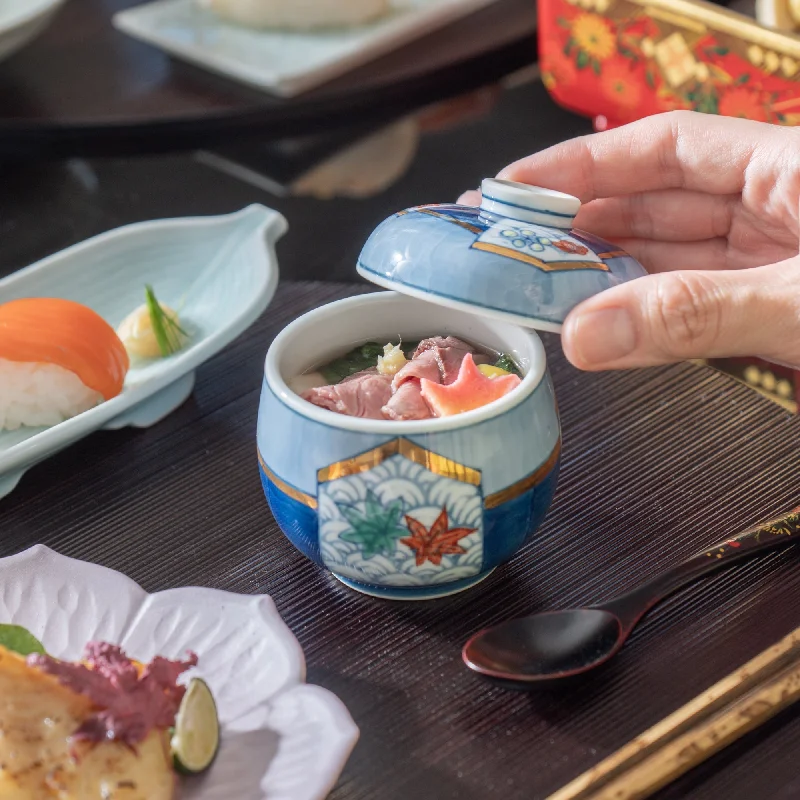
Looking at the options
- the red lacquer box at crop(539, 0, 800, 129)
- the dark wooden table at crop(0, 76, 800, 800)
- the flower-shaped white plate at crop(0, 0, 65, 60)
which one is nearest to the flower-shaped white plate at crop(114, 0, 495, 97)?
the flower-shaped white plate at crop(0, 0, 65, 60)

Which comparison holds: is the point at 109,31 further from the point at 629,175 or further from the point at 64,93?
the point at 629,175

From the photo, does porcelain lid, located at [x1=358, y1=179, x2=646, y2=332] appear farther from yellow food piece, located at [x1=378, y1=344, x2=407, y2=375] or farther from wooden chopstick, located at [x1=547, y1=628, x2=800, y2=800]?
wooden chopstick, located at [x1=547, y1=628, x2=800, y2=800]

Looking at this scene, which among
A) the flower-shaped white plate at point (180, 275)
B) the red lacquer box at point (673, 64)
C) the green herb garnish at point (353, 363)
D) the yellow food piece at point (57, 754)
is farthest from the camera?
the red lacquer box at point (673, 64)

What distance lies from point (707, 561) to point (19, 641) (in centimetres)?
50

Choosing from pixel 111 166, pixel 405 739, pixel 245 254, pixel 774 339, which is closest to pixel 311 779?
pixel 405 739

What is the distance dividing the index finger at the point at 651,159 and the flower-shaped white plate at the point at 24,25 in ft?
3.14

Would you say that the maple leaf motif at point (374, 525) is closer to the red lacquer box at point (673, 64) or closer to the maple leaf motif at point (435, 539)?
the maple leaf motif at point (435, 539)

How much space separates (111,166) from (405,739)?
170cm

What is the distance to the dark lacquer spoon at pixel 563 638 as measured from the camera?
724 millimetres

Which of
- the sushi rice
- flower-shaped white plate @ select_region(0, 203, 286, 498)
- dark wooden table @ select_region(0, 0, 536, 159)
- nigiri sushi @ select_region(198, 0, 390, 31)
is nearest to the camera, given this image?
the sushi rice

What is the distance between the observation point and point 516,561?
0.85 metres

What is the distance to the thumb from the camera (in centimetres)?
74

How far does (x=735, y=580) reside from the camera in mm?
811

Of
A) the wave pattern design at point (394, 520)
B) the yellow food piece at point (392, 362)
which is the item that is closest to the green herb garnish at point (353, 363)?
the yellow food piece at point (392, 362)
